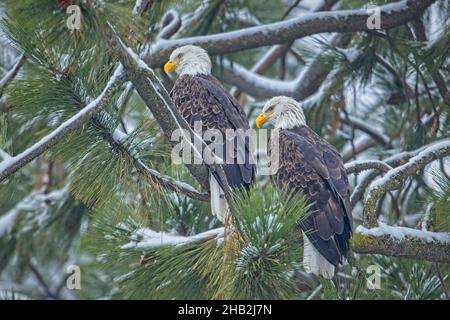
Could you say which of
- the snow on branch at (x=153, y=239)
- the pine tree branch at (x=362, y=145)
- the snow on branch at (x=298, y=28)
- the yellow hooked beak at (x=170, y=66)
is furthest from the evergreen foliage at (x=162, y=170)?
the pine tree branch at (x=362, y=145)

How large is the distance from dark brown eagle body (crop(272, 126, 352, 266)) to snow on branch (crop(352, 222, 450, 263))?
3.2 inches

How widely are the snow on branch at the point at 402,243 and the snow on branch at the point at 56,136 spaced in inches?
44.1

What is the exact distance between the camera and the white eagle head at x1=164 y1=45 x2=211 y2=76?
431 centimetres

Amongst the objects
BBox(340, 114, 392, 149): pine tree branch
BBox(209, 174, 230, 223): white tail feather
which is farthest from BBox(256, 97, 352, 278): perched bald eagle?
BBox(340, 114, 392, 149): pine tree branch

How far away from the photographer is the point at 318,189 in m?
3.58

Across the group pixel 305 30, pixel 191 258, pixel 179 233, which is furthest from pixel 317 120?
pixel 191 258

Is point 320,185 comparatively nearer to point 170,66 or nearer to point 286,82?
point 170,66

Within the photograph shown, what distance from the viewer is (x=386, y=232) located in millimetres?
3379

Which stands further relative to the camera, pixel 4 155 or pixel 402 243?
pixel 402 243

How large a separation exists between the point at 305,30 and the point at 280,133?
0.84m

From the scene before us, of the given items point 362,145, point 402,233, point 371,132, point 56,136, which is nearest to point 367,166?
point 402,233

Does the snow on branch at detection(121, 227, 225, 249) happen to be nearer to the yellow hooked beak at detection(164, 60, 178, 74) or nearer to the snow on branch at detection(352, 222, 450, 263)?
the snow on branch at detection(352, 222, 450, 263)

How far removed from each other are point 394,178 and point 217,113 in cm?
90
